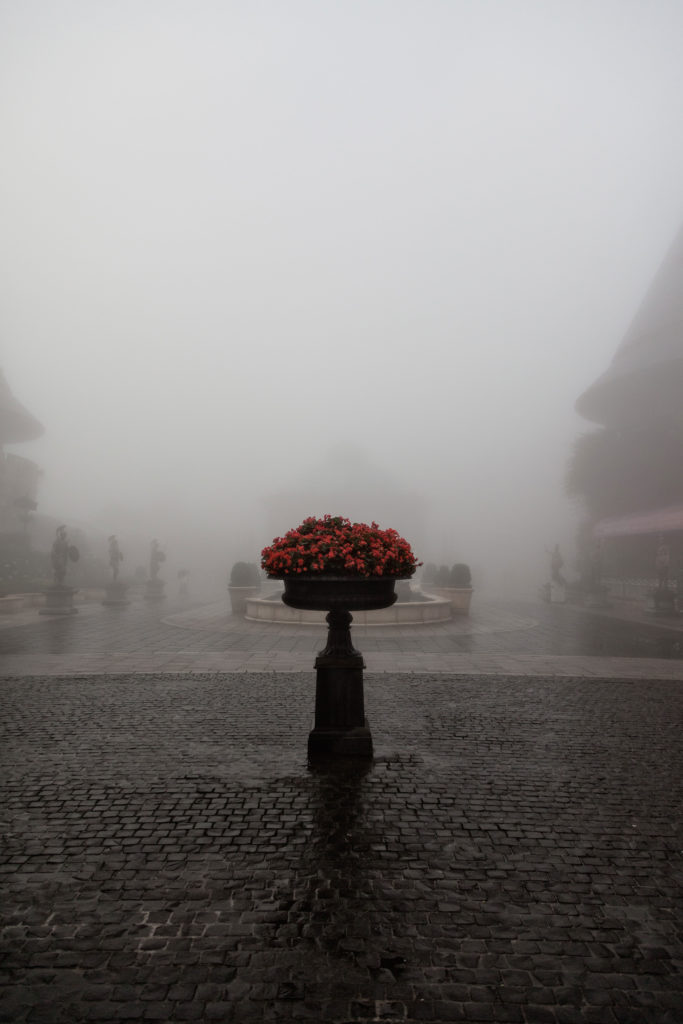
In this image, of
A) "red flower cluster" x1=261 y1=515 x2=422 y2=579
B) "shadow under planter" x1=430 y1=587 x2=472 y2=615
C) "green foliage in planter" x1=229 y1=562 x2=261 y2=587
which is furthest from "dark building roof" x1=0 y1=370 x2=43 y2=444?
"red flower cluster" x1=261 y1=515 x2=422 y2=579

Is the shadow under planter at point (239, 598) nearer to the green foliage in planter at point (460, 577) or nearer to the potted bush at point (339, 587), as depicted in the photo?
the green foliage in planter at point (460, 577)

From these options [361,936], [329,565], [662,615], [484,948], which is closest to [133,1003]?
[361,936]

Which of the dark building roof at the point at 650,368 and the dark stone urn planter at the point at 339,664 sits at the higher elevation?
the dark building roof at the point at 650,368

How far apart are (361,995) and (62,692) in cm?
647

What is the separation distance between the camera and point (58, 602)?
1873 cm

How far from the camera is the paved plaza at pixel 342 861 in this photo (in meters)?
2.37

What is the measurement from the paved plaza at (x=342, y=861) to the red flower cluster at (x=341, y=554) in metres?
1.71

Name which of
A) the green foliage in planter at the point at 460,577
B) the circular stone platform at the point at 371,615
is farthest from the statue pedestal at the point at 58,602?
the green foliage in planter at the point at 460,577

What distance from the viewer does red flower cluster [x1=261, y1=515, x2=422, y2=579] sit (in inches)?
190

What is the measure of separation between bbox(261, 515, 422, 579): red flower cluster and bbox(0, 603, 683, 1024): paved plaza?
1.71 meters

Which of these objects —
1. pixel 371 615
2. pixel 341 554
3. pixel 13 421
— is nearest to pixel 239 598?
pixel 371 615

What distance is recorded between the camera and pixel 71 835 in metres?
3.63

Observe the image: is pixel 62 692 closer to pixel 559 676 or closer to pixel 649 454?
A: pixel 559 676

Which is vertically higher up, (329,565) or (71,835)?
(329,565)
